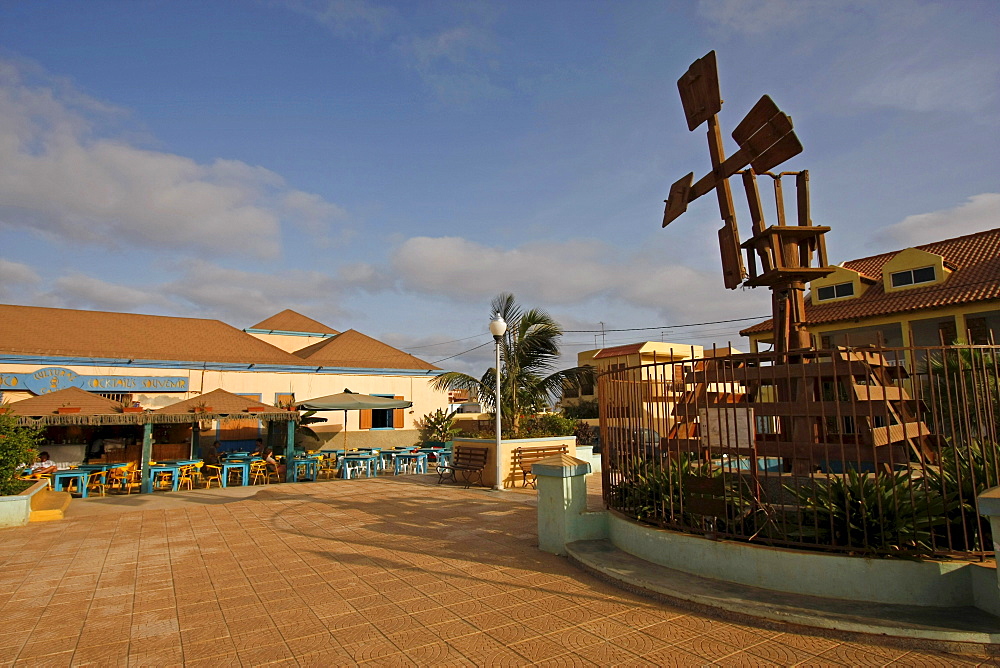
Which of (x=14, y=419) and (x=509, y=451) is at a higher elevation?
(x=14, y=419)

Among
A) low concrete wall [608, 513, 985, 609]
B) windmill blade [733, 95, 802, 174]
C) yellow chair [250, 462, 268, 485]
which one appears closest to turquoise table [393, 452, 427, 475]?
yellow chair [250, 462, 268, 485]

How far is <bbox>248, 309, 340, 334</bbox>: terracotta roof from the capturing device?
1045 inches

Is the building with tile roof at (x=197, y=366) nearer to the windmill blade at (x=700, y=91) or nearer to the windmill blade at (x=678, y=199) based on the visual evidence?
the windmill blade at (x=678, y=199)

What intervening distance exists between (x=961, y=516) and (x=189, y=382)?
19.9 m

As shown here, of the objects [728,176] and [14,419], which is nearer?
[728,176]

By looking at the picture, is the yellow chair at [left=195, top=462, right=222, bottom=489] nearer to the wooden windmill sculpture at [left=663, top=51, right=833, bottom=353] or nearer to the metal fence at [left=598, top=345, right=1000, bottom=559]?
the metal fence at [left=598, top=345, right=1000, bottom=559]

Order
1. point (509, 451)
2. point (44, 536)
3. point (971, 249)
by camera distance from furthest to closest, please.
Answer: point (971, 249)
point (509, 451)
point (44, 536)

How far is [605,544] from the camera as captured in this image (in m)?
6.87

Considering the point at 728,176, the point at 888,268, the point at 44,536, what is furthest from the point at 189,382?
the point at 888,268

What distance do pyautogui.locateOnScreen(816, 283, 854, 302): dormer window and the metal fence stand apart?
69.2 ft

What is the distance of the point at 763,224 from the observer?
7.04 m

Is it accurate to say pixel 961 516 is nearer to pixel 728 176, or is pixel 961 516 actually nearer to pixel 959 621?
pixel 959 621

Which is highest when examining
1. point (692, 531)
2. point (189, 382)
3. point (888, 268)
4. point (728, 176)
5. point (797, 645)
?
point (888, 268)

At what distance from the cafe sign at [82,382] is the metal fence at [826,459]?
16.6 meters
